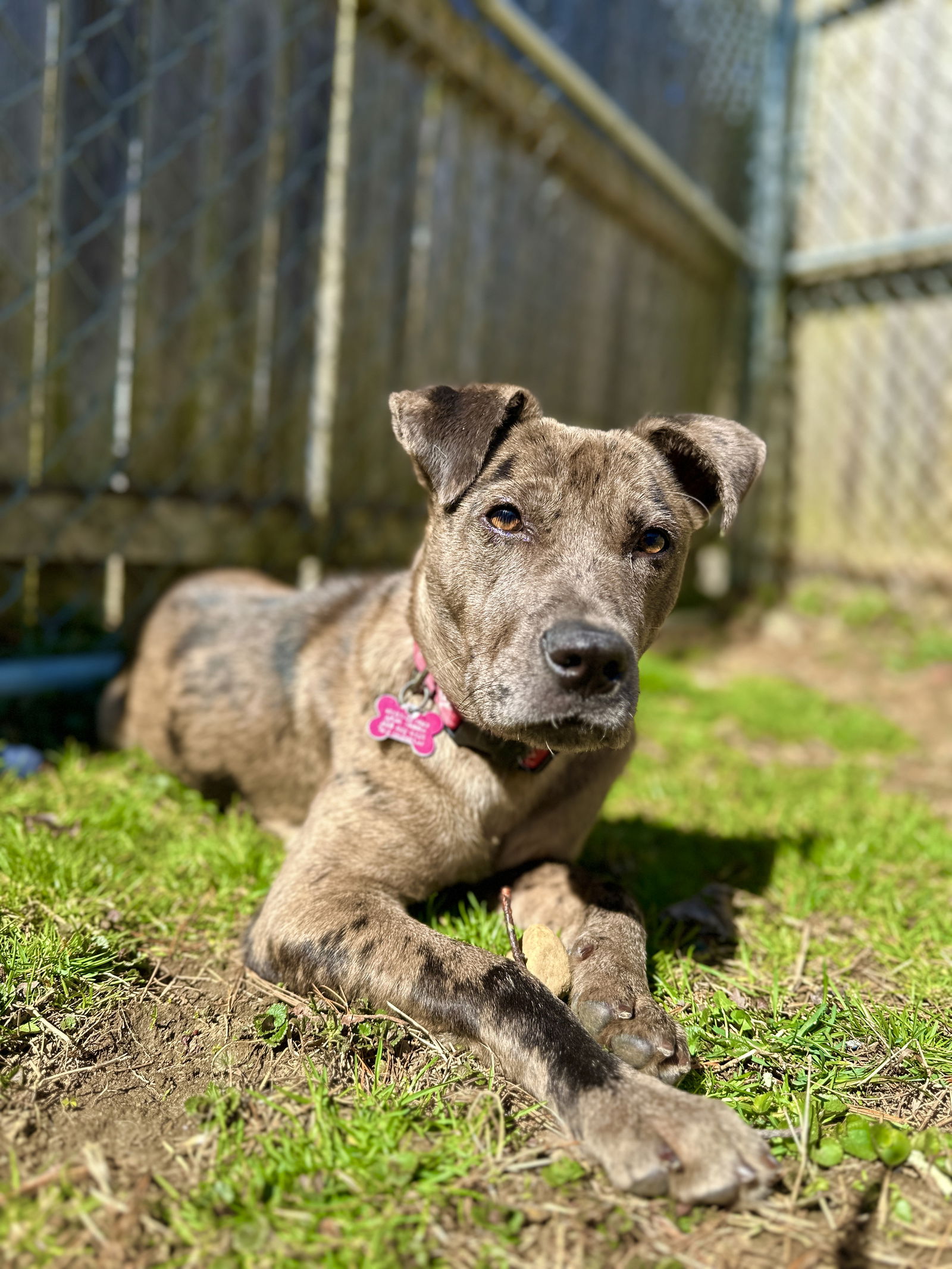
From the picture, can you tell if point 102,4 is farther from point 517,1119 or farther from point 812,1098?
point 812,1098

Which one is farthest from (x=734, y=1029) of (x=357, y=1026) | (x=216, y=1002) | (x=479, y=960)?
(x=216, y=1002)

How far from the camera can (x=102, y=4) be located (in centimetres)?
403

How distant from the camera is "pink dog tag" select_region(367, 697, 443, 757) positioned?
2.81 metres

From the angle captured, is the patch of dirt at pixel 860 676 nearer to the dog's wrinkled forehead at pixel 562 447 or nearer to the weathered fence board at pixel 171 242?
the dog's wrinkled forehead at pixel 562 447

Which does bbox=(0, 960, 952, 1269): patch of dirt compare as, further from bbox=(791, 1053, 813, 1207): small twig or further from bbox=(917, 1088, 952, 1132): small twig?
bbox=(917, 1088, 952, 1132): small twig

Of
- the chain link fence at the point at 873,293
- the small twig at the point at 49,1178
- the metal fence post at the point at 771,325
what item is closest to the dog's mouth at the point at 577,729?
the small twig at the point at 49,1178

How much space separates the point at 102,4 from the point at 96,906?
3.73m

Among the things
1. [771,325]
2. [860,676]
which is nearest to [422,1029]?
[860,676]

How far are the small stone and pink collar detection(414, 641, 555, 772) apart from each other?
0.47 metres

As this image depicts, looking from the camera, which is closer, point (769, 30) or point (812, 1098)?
point (812, 1098)

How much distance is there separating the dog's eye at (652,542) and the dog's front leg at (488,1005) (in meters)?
1.07

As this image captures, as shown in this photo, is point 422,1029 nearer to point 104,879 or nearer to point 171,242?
point 104,879

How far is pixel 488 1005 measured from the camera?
2.17 m

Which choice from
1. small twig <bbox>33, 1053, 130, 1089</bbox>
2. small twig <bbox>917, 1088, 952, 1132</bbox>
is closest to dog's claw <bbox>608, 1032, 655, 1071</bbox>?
small twig <bbox>917, 1088, 952, 1132</bbox>
